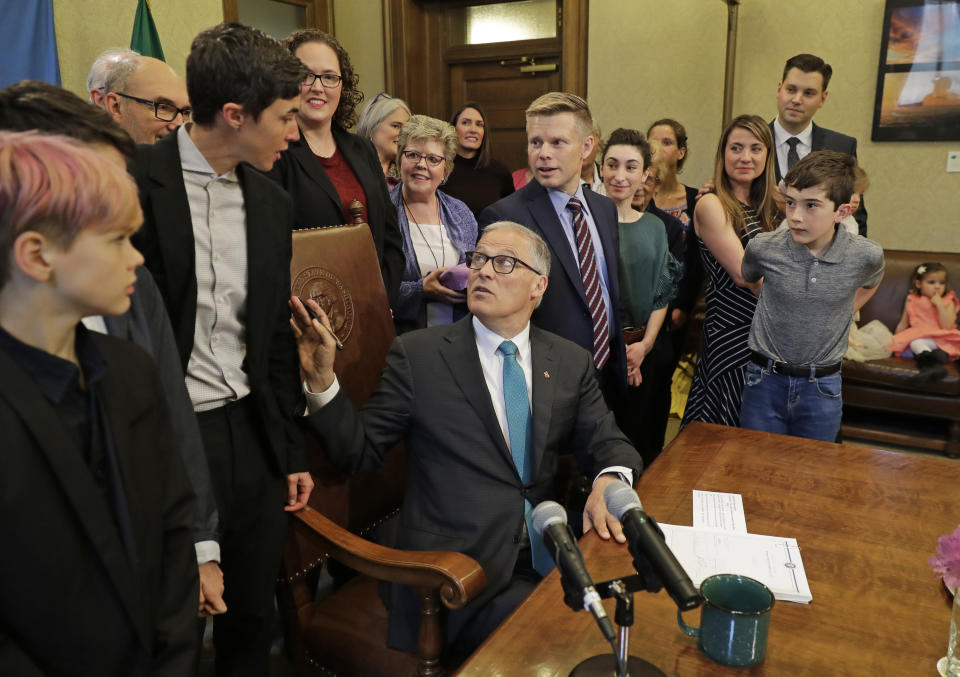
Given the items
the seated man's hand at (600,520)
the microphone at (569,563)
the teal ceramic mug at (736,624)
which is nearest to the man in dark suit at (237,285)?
the seated man's hand at (600,520)

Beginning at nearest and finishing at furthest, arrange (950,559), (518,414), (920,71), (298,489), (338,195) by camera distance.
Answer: (950,559) < (298,489) < (518,414) < (338,195) < (920,71)

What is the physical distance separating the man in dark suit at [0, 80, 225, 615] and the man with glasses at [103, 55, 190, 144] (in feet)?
2.71

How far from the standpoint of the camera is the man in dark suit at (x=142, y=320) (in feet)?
3.27

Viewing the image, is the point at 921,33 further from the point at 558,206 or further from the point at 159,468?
the point at 159,468

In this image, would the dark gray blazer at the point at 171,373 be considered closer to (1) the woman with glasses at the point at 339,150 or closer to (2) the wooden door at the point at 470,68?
(1) the woman with glasses at the point at 339,150

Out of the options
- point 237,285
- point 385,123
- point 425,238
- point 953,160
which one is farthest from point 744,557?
point 953,160

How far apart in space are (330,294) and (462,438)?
0.48 m

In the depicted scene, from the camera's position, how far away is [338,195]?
2250 mm

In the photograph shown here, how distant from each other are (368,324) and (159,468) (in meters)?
0.92

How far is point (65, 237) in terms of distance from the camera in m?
0.85

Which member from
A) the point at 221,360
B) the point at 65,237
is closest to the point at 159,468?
the point at 65,237

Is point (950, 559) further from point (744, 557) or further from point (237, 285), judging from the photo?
point (237, 285)

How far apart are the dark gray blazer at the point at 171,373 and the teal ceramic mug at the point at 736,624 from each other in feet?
2.77

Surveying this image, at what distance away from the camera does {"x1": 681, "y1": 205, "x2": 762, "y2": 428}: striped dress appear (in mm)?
2711
